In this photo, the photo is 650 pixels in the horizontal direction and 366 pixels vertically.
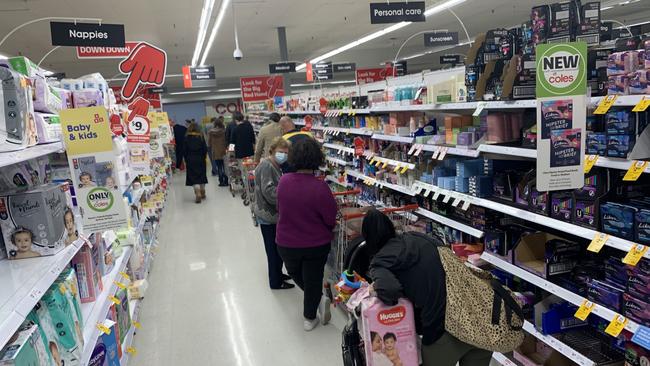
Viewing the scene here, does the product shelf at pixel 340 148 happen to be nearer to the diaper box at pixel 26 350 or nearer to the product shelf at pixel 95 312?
the product shelf at pixel 95 312

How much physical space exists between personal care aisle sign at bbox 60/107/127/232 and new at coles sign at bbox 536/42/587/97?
2.16 metres

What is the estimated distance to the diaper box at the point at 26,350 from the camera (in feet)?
4.70

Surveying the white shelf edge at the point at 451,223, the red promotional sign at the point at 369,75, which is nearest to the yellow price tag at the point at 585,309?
the white shelf edge at the point at 451,223

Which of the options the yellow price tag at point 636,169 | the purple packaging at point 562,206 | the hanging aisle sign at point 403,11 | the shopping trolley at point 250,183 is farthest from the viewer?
the shopping trolley at point 250,183

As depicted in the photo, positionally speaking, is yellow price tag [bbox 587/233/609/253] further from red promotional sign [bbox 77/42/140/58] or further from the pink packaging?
red promotional sign [bbox 77/42/140/58]

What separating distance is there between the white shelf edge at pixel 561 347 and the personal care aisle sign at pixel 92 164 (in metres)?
2.53

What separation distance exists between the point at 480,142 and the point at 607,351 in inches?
59.1

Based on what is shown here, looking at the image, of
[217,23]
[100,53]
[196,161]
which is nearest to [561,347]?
[100,53]

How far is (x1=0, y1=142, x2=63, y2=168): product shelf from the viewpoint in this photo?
1562 millimetres

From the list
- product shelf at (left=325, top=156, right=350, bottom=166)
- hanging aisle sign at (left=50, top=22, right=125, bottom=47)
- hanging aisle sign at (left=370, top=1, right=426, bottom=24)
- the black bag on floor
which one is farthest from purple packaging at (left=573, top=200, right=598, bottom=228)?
hanging aisle sign at (left=50, top=22, right=125, bottom=47)

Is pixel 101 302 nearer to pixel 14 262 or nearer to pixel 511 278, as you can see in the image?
pixel 14 262

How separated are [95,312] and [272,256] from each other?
250 cm

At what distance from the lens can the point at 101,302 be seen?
2.70 m

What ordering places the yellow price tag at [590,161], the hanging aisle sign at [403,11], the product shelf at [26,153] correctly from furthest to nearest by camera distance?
the hanging aisle sign at [403,11] < the yellow price tag at [590,161] < the product shelf at [26,153]
